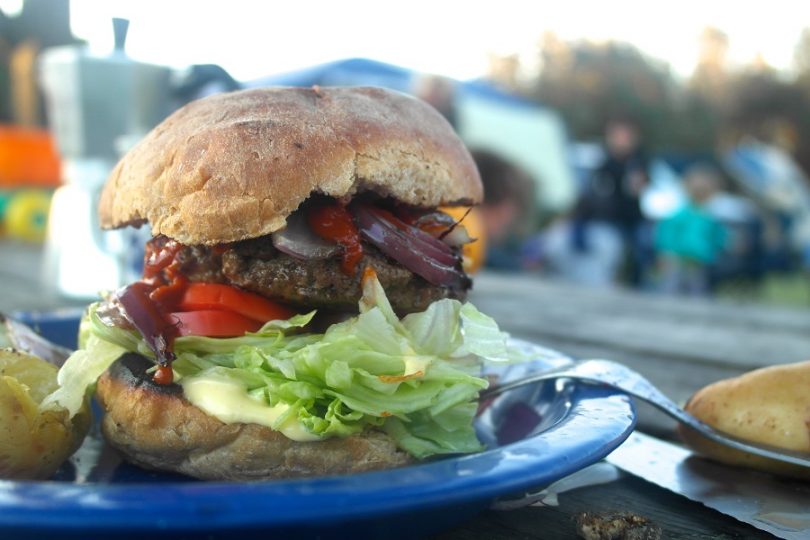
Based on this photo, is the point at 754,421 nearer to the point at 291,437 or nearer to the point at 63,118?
the point at 291,437

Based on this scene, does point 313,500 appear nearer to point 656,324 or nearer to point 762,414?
point 762,414

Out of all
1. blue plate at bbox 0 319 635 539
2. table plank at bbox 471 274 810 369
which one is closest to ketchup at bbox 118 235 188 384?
blue plate at bbox 0 319 635 539

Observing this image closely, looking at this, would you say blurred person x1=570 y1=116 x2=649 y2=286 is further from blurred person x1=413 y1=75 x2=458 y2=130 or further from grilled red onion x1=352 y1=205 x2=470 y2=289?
grilled red onion x1=352 y1=205 x2=470 y2=289

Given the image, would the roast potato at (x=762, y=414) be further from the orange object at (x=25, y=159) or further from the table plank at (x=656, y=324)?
the orange object at (x=25, y=159)

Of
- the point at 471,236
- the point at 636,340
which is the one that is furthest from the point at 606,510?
the point at 636,340

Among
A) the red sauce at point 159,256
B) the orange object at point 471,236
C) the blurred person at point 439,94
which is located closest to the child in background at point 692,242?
the orange object at point 471,236

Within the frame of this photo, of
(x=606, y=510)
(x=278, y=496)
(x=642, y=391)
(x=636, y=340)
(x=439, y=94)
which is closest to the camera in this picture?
(x=278, y=496)

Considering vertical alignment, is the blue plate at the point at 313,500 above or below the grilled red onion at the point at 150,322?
above

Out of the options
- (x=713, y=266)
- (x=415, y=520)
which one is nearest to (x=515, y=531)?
(x=415, y=520)
